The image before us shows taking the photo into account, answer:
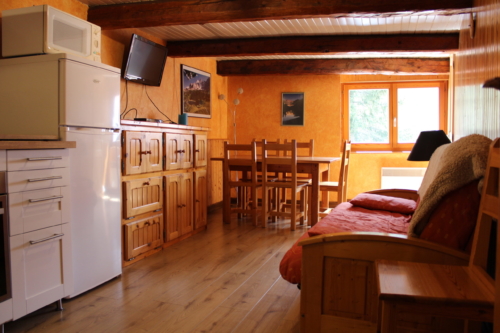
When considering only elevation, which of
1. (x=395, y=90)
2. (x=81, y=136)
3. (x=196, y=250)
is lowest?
(x=196, y=250)

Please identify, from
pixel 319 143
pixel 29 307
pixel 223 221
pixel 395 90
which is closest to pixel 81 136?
pixel 29 307

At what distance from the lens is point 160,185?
3672mm

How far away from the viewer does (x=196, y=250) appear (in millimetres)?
3740

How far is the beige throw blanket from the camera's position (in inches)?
65.6

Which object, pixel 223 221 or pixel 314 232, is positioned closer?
pixel 314 232

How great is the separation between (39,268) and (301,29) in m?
3.44

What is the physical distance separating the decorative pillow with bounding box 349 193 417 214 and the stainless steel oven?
2315 millimetres

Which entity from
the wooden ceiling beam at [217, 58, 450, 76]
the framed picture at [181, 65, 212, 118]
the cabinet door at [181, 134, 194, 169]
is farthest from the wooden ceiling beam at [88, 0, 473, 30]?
the wooden ceiling beam at [217, 58, 450, 76]

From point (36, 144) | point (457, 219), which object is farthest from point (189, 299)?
point (457, 219)

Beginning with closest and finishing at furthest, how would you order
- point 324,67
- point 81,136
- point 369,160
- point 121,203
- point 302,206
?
point 81,136, point 121,203, point 302,206, point 324,67, point 369,160

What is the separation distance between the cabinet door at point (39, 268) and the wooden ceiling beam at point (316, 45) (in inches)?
121

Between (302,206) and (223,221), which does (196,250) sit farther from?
(302,206)

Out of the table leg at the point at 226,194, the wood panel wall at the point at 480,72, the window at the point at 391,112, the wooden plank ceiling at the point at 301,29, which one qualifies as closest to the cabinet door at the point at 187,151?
the table leg at the point at 226,194

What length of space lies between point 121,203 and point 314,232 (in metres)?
1.72
